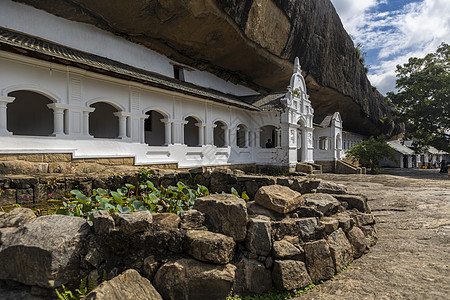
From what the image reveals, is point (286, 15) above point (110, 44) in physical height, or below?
above

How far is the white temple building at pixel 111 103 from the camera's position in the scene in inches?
317

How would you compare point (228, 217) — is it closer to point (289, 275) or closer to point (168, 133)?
point (289, 275)

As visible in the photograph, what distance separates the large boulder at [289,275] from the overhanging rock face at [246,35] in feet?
36.9

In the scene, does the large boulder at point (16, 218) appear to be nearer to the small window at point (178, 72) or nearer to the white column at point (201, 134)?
the white column at point (201, 134)

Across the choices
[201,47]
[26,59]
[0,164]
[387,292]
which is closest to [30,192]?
[0,164]

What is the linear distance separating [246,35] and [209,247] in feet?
44.4

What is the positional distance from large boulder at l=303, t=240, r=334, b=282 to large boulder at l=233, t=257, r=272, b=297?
663 millimetres

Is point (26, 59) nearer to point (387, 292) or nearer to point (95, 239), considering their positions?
point (95, 239)

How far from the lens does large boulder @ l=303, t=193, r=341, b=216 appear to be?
4.98m

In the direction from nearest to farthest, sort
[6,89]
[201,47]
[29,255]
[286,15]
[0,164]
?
1. [29,255]
2. [0,164]
3. [6,89]
4. [201,47]
5. [286,15]

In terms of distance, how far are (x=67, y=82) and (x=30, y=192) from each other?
15.2ft

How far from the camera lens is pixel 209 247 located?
3463 millimetres

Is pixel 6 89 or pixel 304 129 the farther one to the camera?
pixel 304 129

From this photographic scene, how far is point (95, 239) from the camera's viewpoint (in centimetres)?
337
